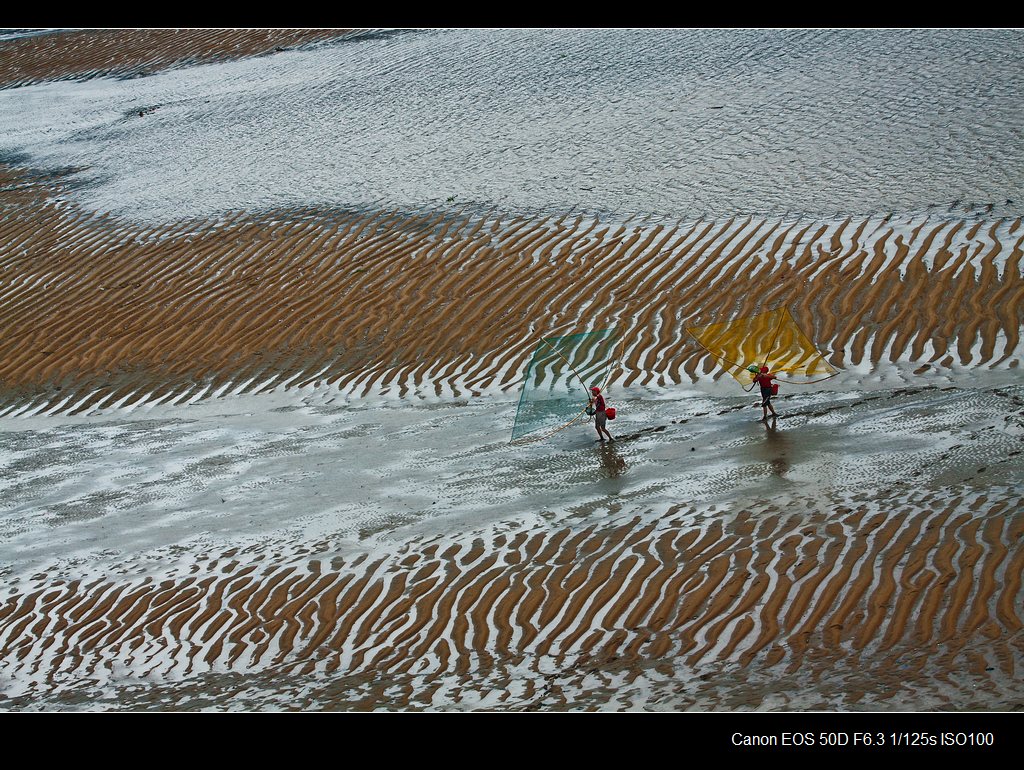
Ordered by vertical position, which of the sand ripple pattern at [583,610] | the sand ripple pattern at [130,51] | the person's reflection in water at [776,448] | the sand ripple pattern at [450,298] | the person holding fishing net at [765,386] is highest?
the sand ripple pattern at [130,51]

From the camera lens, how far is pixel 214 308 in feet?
51.0

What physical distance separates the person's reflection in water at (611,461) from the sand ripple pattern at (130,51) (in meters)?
17.8

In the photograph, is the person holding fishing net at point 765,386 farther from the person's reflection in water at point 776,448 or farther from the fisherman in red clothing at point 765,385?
the person's reflection in water at point 776,448

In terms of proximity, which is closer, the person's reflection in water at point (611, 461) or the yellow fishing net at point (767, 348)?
the person's reflection in water at point (611, 461)

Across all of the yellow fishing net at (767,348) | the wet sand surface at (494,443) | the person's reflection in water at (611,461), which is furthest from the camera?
the yellow fishing net at (767,348)

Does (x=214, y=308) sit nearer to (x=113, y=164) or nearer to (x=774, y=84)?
(x=113, y=164)

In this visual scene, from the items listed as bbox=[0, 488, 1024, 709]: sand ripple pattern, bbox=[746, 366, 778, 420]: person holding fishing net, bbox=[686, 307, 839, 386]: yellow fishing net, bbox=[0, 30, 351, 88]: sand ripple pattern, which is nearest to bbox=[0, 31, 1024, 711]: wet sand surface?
bbox=[0, 488, 1024, 709]: sand ripple pattern

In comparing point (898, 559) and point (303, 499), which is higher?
point (303, 499)

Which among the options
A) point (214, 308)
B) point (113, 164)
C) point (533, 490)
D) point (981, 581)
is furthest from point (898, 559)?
point (113, 164)

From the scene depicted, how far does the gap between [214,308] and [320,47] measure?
1213cm

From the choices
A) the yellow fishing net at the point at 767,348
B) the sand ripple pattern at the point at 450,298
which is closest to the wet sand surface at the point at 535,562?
the yellow fishing net at the point at 767,348

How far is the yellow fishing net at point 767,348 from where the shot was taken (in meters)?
11.8

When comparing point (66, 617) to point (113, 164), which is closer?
point (66, 617)

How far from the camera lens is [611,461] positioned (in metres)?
11.3
